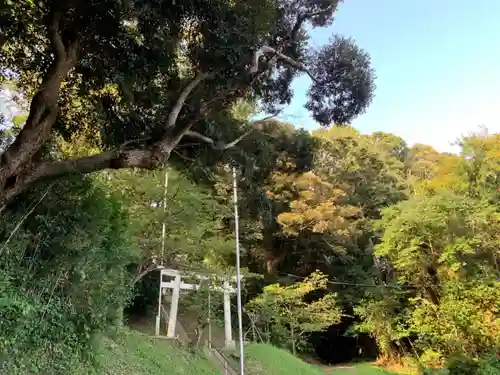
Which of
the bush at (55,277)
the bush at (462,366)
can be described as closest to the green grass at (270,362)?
the bush at (462,366)

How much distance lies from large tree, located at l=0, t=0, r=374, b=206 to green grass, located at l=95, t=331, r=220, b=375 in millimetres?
3105

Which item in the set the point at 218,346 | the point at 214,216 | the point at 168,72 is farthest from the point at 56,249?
the point at 218,346

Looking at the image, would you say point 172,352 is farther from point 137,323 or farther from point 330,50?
point 330,50

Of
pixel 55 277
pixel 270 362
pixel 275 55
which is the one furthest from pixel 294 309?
pixel 55 277

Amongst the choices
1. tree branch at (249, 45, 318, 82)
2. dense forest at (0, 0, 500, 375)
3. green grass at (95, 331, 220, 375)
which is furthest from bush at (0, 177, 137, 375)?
tree branch at (249, 45, 318, 82)

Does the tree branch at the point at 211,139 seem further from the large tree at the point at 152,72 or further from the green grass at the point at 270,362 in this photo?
the green grass at the point at 270,362

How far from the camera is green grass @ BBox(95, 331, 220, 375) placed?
22.1ft

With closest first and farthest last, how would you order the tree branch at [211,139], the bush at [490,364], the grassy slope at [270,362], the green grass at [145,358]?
the tree branch at [211,139], the green grass at [145,358], the bush at [490,364], the grassy slope at [270,362]

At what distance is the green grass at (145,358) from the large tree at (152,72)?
3.10 m

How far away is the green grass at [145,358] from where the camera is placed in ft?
22.1

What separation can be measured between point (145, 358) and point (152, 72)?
552cm

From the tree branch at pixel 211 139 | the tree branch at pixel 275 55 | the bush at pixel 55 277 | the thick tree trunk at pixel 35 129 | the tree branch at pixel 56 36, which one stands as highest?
the tree branch at pixel 275 55

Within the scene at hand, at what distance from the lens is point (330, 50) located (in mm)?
6469

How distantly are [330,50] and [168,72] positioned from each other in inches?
99.1
